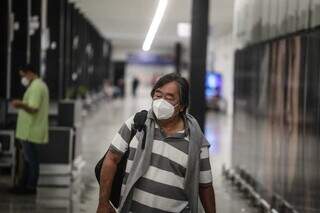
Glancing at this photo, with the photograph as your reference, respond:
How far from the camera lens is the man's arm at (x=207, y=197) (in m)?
4.51

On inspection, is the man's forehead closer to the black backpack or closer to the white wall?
the black backpack

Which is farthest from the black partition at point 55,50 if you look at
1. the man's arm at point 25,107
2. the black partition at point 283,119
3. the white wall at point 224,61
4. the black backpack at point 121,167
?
the white wall at point 224,61

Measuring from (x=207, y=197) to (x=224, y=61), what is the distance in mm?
33936

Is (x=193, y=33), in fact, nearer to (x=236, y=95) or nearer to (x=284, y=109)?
(x=236, y=95)

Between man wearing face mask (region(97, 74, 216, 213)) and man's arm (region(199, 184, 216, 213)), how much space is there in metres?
0.02

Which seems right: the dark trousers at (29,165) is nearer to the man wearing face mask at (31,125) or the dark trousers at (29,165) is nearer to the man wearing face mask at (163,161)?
the man wearing face mask at (31,125)

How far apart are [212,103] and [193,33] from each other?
28.4 m

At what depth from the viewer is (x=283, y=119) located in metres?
8.98

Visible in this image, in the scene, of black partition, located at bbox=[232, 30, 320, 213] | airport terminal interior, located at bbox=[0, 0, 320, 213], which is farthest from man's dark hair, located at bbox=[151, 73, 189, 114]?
black partition, located at bbox=[232, 30, 320, 213]

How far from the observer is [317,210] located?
705 centimetres

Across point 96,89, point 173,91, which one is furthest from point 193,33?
point 96,89

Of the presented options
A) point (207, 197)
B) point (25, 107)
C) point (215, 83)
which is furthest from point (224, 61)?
point (207, 197)

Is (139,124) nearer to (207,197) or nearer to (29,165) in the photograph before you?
(207,197)

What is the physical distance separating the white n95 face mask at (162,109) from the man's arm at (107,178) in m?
0.36
